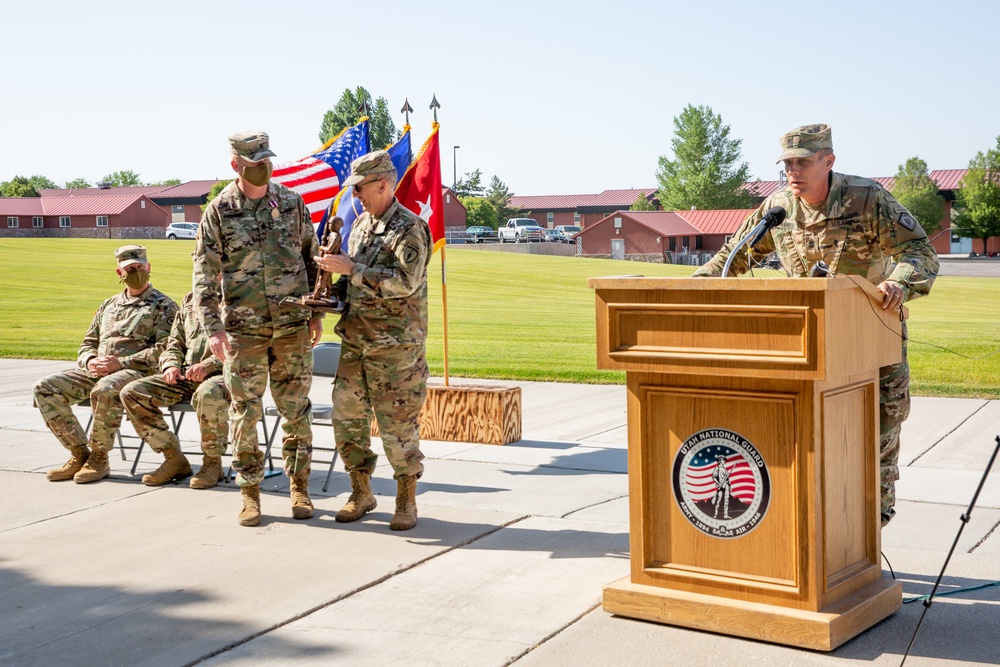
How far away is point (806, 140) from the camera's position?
4.77 m

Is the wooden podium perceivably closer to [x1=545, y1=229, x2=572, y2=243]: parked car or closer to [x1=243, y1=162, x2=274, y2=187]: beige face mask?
[x1=243, y1=162, x2=274, y2=187]: beige face mask

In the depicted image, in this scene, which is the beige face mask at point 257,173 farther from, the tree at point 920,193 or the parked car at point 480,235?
the tree at point 920,193

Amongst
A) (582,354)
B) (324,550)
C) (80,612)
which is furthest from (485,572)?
(582,354)

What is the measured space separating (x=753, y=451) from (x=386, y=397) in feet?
8.87

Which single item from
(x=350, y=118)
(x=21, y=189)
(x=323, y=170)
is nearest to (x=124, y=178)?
(x=21, y=189)

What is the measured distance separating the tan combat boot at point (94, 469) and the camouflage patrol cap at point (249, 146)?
→ 267cm

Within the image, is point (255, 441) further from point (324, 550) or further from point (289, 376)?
point (324, 550)

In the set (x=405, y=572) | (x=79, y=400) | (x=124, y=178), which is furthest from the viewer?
(x=124, y=178)

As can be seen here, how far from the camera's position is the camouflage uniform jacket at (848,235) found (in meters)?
4.90

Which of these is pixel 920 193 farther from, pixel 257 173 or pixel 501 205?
pixel 257 173

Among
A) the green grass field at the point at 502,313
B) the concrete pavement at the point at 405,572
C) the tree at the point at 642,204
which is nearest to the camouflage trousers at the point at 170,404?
the concrete pavement at the point at 405,572

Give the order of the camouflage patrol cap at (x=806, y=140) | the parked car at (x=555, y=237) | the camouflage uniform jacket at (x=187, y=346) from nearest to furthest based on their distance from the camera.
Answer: the camouflage patrol cap at (x=806, y=140) → the camouflage uniform jacket at (x=187, y=346) → the parked car at (x=555, y=237)

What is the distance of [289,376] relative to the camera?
6.77 metres

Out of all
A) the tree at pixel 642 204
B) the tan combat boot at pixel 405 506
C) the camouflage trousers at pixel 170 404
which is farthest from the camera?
the tree at pixel 642 204
